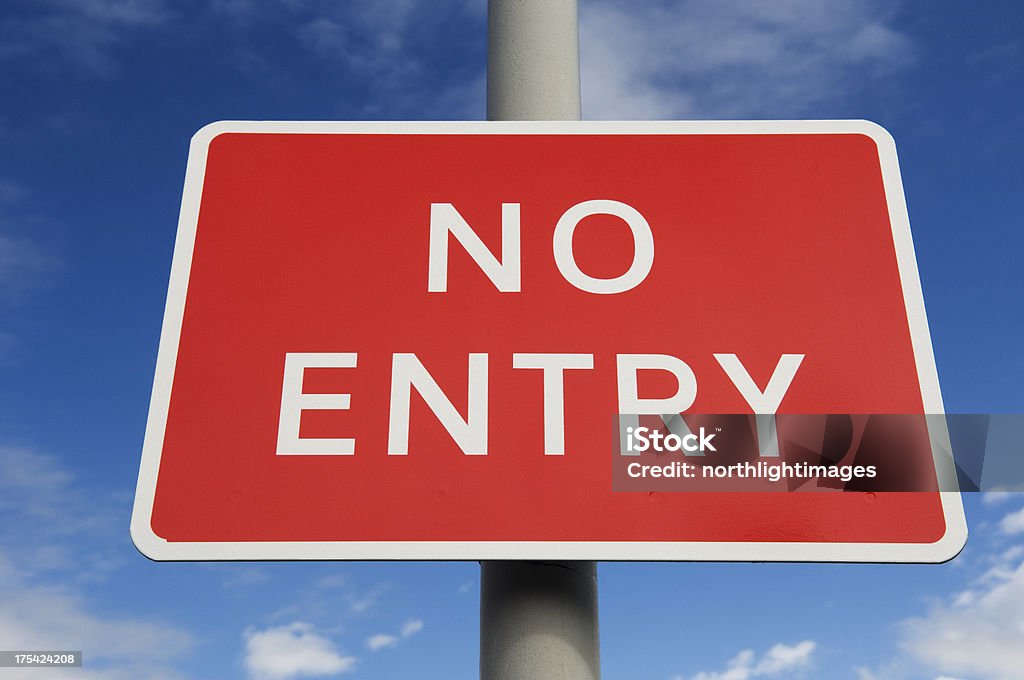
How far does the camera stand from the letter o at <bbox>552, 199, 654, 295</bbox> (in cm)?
177

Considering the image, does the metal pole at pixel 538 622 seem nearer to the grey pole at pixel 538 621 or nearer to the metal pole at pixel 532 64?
the grey pole at pixel 538 621

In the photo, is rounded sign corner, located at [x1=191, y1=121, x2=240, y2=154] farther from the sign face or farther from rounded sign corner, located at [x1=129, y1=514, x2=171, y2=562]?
rounded sign corner, located at [x1=129, y1=514, x2=171, y2=562]

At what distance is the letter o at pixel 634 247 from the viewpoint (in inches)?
69.7

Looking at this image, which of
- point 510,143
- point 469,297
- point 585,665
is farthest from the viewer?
point 510,143

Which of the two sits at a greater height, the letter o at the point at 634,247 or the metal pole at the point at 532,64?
the metal pole at the point at 532,64

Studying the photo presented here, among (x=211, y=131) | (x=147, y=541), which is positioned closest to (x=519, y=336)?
(x=147, y=541)

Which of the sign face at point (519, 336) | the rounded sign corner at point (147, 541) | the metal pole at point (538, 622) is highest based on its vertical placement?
the sign face at point (519, 336)

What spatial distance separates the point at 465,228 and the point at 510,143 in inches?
8.5

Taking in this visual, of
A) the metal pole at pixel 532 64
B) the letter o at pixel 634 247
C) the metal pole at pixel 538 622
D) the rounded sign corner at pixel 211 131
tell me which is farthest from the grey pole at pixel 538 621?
the rounded sign corner at pixel 211 131

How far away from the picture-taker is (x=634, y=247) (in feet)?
5.98

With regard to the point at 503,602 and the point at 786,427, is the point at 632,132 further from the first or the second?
the point at 503,602

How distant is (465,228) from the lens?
5.98ft

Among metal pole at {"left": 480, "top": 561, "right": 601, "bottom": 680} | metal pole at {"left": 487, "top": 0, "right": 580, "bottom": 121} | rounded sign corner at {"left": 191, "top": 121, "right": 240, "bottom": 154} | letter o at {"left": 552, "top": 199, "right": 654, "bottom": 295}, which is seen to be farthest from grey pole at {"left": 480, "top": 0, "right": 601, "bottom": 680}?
rounded sign corner at {"left": 191, "top": 121, "right": 240, "bottom": 154}

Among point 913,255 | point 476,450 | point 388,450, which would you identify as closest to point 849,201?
point 913,255
